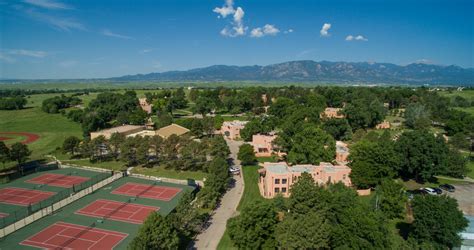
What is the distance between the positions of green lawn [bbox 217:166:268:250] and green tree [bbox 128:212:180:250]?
16.5 feet

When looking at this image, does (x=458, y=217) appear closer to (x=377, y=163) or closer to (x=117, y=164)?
(x=377, y=163)

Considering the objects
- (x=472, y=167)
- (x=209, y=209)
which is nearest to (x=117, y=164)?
(x=209, y=209)

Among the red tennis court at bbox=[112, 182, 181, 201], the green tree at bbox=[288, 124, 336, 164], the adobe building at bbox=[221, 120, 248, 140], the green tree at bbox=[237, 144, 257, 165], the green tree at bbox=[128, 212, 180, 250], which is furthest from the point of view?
the adobe building at bbox=[221, 120, 248, 140]

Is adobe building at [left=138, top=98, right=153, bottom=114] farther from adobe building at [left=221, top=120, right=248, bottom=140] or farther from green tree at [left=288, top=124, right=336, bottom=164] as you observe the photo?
green tree at [left=288, top=124, right=336, bottom=164]

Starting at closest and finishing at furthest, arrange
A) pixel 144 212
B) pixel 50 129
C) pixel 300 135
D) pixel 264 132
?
pixel 144 212, pixel 300 135, pixel 264 132, pixel 50 129

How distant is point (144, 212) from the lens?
28.9 metres

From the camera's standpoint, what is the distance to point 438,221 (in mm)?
21359

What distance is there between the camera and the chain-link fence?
26.5 meters

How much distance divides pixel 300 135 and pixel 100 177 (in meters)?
27.1

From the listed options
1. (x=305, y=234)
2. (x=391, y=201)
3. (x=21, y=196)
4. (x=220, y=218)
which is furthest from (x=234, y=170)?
(x=21, y=196)

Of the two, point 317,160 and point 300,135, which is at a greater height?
point 300,135

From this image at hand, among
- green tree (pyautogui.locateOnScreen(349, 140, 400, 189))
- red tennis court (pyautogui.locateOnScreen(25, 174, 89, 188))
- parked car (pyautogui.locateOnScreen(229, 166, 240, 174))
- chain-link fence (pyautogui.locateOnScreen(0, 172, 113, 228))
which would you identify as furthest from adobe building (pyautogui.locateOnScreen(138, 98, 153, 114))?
green tree (pyautogui.locateOnScreen(349, 140, 400, 189))

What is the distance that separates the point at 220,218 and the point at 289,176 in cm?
929

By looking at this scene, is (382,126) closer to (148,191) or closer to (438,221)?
(438,221)
